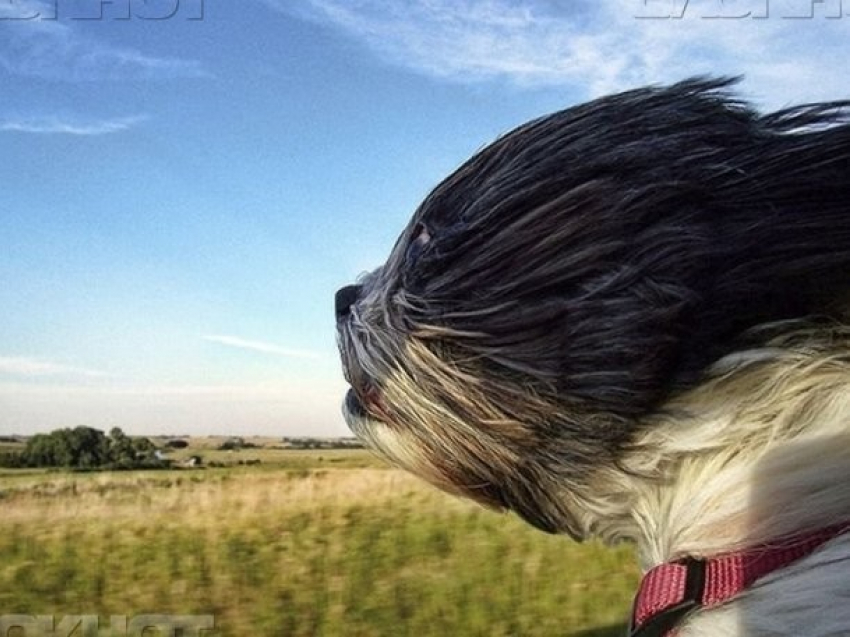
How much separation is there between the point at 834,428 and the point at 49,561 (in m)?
3.33

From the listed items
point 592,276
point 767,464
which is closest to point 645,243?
point 592,276

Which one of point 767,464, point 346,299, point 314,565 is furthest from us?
point 314,565

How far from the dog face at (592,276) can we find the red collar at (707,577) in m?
0.22

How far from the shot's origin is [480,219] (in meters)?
1.99

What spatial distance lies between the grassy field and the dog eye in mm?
1935

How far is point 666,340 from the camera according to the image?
1.78m

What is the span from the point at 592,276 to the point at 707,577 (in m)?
0.52

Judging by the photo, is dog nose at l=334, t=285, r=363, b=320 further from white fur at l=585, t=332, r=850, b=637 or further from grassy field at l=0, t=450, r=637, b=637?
grassy field at l=0, t=450, r=637, b=637

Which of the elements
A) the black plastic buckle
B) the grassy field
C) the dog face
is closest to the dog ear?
the dog face

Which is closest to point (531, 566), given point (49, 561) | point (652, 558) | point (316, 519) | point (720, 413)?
point (316, 519)

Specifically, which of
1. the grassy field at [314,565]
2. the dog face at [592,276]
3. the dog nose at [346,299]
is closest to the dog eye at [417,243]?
the dog face at [592,276]

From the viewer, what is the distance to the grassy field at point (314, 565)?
→ 400 centimetres

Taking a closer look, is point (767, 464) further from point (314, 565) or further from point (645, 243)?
point (314, 565)

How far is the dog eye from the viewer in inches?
82.0
